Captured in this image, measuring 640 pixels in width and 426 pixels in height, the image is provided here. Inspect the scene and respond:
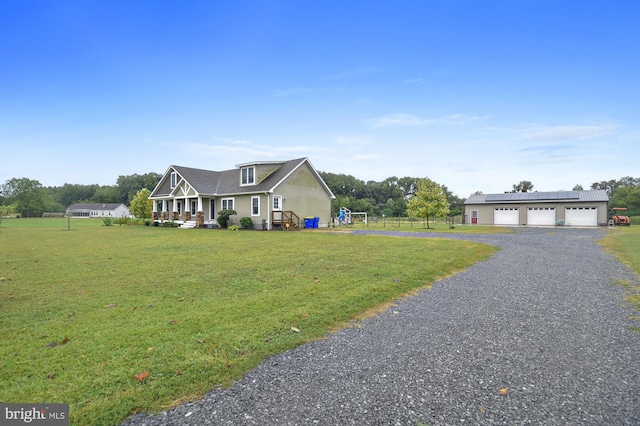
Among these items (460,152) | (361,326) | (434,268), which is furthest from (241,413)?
(460,152)

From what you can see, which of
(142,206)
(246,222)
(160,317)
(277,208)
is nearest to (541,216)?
(277,208)

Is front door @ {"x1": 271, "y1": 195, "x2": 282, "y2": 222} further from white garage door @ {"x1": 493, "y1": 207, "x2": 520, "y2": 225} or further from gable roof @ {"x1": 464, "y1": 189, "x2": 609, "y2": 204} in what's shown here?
white garage door @ {"x1": 493, "y1": 207, "x2": 520, "y2": 225}

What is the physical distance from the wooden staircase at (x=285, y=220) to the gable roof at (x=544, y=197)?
28152mm

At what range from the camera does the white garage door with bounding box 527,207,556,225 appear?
118 feet

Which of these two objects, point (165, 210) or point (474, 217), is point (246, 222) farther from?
point (474, 217)

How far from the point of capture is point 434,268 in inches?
337

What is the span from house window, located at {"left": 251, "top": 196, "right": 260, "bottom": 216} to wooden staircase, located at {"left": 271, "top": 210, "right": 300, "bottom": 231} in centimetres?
148

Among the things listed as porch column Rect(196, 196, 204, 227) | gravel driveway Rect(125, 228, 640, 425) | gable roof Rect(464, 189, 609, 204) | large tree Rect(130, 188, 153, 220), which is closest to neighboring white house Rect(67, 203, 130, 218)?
large tree Rect(130, 188, 153, 220)

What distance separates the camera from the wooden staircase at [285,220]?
2417cm

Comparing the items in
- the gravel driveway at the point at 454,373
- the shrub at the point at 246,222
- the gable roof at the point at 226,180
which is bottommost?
the gravel driveway at the point at 454,373

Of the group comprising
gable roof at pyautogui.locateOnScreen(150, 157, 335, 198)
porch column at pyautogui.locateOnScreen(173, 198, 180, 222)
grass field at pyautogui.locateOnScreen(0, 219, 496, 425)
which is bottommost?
grass field at pyautogui.locateOnScreen(0, 219, 496, 425)

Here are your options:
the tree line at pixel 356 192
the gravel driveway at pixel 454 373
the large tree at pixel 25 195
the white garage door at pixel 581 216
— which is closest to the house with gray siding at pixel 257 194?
the gravel driveway at pixel 454 373

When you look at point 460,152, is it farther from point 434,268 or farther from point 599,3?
point 434,268

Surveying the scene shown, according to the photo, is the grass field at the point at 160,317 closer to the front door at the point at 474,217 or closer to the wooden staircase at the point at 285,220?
the wooden staircase at the point at 285,220
